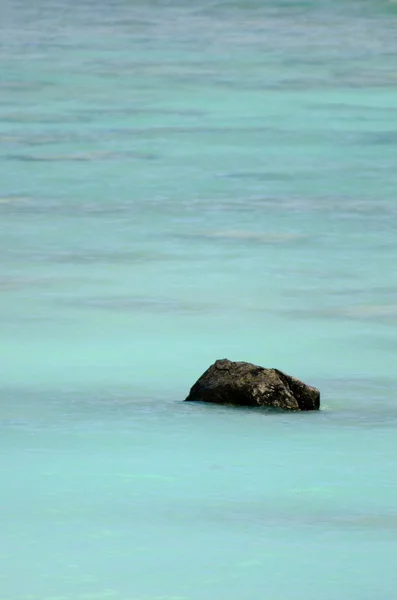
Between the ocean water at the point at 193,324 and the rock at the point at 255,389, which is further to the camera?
the rock at the point at 255,389

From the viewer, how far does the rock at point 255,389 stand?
320 inches

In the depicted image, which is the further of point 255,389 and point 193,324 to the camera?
point 193,324

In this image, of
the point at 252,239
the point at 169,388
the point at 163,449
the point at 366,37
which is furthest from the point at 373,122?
the point at 163,449

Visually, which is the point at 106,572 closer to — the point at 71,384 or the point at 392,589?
the point at 392,589

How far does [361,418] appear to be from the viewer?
7.93 meters

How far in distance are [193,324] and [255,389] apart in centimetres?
165

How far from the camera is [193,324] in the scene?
9.75 metres

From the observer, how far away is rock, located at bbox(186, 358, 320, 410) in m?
8.12

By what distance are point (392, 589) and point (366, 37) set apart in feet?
A: 67.5

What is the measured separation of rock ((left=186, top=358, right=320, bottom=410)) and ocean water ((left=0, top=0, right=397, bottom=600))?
88 millimetres

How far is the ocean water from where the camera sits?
605 centimetres

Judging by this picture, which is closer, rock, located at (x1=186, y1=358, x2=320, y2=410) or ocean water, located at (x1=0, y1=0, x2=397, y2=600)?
ocean water, located at (x1=0, y1=0, x2=397, y2=600)

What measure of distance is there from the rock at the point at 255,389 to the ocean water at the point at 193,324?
0.09 meters

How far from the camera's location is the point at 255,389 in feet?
26.7
